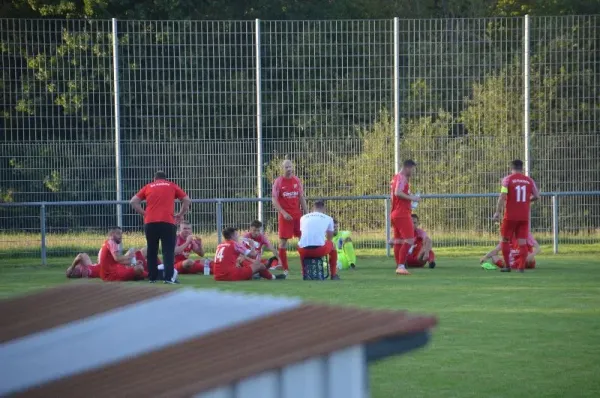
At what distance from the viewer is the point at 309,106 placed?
967 inches

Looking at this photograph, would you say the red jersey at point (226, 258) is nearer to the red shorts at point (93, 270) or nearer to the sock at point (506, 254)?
the red shorts at point (93, 270)

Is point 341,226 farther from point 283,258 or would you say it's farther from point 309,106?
point 283,258

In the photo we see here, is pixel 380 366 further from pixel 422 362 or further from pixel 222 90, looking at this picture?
pixel 222 90

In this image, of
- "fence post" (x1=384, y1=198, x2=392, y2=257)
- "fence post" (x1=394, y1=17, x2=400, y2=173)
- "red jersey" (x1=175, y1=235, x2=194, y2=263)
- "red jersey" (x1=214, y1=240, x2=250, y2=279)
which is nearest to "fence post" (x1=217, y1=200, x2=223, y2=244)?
"red jersey" (x1=175, y1=235, x2=194, y2=263)

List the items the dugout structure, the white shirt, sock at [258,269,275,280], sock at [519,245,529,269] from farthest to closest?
sock at [519,245,529,269], sock at [258,269,275,280], the white shirt, the dugout structure

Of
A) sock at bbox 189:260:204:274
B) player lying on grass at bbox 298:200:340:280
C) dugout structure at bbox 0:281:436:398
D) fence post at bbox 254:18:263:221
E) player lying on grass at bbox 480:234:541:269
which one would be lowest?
sock at bbox 189:260:204:274

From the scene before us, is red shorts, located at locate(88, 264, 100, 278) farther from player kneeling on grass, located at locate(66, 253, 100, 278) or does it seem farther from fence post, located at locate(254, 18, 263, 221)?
fence post, located at locate(254, 18, 263, 221)

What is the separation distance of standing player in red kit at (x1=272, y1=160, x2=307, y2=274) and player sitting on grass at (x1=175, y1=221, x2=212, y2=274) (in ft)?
5.00

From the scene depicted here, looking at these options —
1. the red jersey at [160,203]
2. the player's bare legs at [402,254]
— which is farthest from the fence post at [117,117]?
the player's bare legs at [402,254]

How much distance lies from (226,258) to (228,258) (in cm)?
3

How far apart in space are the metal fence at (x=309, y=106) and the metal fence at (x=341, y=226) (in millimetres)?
158

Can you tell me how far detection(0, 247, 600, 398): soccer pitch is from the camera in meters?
8.21

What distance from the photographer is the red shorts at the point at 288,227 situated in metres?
19.9

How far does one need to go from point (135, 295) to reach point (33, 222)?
19.5m
